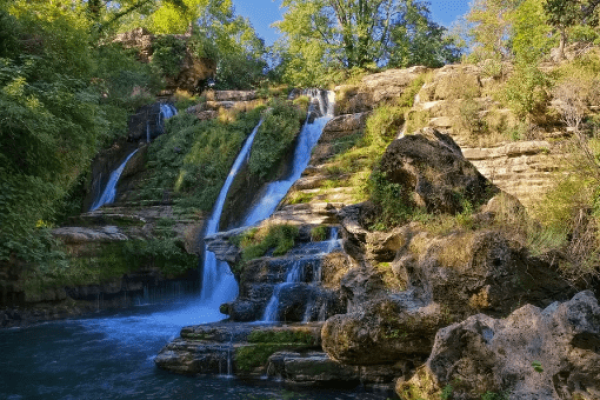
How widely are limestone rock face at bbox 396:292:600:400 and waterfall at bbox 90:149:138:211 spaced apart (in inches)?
691

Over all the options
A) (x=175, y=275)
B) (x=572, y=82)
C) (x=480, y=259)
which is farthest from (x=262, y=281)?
(x=572, y=82)

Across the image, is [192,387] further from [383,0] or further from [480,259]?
[383,0]

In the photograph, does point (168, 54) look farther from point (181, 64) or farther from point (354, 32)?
point (354, 32)

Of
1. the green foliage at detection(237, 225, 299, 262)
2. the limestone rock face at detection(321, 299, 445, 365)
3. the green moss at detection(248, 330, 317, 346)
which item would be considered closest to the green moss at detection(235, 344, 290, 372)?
the green moss at detection(248, 330, 317, 346)

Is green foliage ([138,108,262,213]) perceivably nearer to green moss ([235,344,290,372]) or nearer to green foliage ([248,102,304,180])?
green foliage ([248,102,304,180])

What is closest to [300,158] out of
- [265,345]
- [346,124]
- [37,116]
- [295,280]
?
[346,124]

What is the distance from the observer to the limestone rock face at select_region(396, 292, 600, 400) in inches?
165

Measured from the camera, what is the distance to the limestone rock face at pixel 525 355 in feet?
13.8

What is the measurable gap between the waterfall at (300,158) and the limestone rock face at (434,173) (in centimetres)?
740

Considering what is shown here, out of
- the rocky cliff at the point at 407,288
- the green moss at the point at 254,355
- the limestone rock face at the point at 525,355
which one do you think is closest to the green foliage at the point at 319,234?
the rocky cliff at the point at 407,288

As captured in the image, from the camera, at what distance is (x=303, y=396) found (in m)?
6.70

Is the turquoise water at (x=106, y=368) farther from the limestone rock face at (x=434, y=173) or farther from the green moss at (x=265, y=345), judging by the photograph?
the limestone rock face at (x=434, y=173)

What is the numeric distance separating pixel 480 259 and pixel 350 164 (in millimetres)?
9797

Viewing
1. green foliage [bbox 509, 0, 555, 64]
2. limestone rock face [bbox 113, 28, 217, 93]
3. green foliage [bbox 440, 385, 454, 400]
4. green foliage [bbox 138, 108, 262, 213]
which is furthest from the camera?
limestone rock face [bbox 113, 28, 217, 93]
